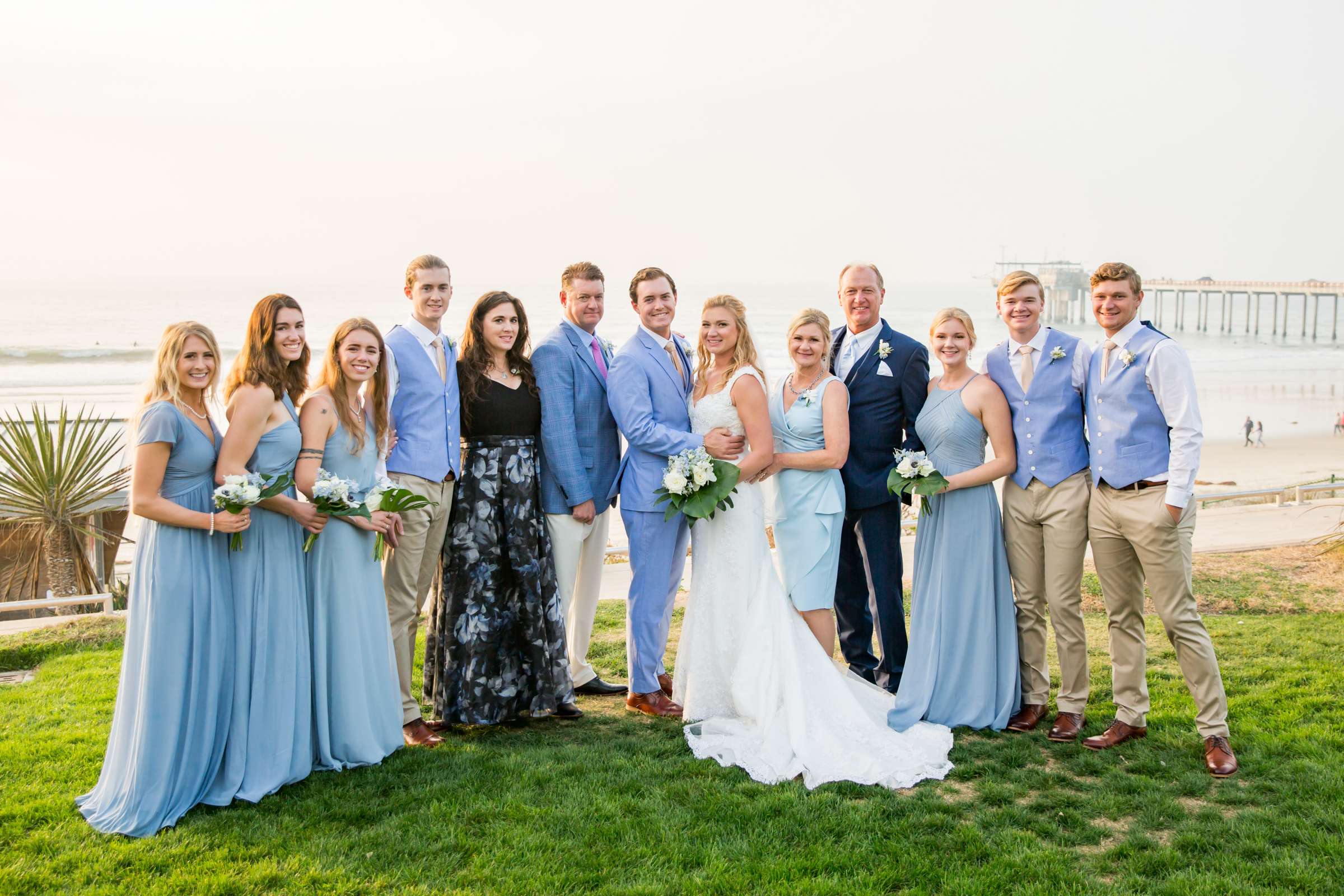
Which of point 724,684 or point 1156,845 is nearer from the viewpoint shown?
point 1156,845

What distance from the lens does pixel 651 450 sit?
5703 millimetres

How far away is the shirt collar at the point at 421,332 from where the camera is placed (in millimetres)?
5512

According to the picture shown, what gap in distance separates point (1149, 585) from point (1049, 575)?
0.55m

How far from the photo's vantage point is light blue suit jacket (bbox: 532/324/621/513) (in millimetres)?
5801

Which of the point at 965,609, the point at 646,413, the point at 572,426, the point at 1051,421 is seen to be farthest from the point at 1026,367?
the point at 572,426

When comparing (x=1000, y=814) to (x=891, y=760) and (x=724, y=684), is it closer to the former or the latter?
(x=891, y=760)

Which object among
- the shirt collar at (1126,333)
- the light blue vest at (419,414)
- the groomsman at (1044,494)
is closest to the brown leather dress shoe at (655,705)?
the light blue vest at (419,414)

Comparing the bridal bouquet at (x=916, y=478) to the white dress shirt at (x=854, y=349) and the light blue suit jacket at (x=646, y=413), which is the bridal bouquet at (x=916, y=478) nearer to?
the white dress shirt at (x=854, y=349)

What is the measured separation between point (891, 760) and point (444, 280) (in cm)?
361

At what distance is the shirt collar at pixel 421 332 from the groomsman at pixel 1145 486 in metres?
3.60

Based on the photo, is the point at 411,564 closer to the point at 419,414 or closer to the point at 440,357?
the point at 419,414

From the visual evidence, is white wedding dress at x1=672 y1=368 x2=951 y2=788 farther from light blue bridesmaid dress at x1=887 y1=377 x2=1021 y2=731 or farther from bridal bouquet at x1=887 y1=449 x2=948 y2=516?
bridal bouquet at x1=887 y1=449 x2=948 y2=516

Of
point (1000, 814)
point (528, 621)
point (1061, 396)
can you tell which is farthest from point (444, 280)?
point (1000, 814)

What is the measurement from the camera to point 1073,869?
392 centimetres
